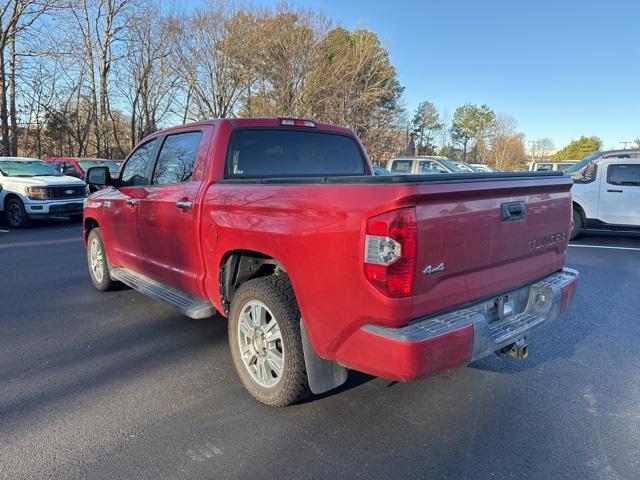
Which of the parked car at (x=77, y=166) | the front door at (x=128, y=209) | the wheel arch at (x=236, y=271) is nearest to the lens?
the wheel arch at (x=236, y=271)

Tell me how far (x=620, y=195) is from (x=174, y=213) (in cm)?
954

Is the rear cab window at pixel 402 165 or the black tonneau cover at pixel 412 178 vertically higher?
the rear cab window at pixel 402 165

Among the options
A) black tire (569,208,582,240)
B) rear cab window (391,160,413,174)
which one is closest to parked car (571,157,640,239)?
black tire (569,208,582,240)

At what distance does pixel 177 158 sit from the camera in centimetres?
411

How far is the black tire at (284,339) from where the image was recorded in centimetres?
278

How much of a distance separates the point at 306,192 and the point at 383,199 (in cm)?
55

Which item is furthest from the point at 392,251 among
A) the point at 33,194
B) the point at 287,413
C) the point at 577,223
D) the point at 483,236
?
the point at 33,194

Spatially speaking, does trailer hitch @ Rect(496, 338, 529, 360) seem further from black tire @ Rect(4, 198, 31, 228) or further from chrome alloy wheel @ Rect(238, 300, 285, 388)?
black tire @ Rect(4, 198, 31, 228)

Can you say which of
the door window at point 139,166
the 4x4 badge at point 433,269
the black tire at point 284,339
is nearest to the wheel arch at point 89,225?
the door window at point 139,166

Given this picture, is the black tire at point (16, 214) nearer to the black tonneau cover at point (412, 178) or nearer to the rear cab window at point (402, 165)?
the black tonneau cover at point (412, 178)

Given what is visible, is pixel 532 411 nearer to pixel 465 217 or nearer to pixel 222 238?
pixel 465 217

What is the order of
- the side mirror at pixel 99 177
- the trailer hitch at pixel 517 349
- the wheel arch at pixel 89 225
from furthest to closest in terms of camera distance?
the wheel arch at pixel 89 225
the side mirror at pixel 99 177
the trailer hitch at pixel 517 349

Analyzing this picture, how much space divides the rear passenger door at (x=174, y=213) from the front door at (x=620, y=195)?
9208 millimetres

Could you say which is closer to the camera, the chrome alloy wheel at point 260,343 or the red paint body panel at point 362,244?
the red paint body panel at point 362,244
